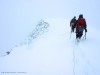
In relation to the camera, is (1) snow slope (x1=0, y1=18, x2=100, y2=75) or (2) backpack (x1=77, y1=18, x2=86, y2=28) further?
(2) backpack (x1=77, y1=18, x2=86, y2=28)

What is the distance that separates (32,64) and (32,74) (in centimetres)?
184

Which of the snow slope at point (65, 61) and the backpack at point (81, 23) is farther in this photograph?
the backpack at point (81, 23)

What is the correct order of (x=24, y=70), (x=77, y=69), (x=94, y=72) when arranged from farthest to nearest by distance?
(x=24, y=70) → (x=77, y=69) → (x=94, y=72)

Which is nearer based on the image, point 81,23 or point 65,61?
point 65,61

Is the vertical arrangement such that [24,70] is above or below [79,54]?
below

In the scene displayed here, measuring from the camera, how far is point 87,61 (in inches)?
575

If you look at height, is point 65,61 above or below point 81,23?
below

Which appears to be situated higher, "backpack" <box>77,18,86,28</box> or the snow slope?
"backpack" <box>77,18,86,28</box>

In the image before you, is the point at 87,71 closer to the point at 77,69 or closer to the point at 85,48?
the point at 77,69

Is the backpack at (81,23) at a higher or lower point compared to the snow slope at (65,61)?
higher

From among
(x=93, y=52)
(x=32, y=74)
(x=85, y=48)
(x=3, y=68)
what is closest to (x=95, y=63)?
(x=93, y=52)

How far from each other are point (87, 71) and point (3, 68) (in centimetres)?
883

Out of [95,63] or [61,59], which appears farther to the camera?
[61,59]

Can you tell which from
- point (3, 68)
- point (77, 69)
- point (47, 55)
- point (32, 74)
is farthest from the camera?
point (3, 68)
